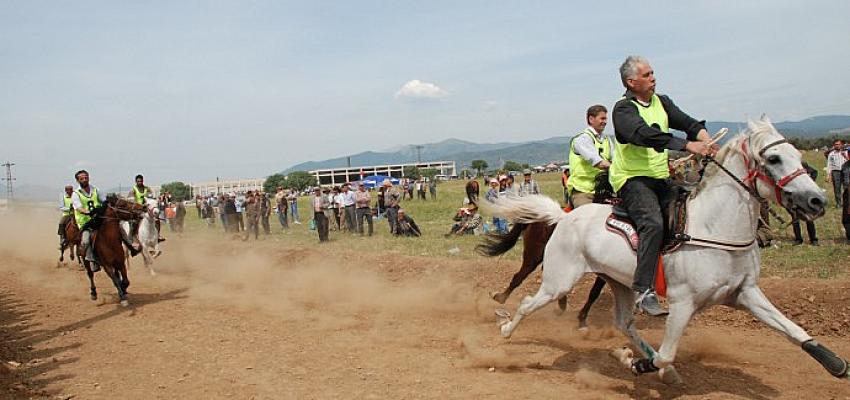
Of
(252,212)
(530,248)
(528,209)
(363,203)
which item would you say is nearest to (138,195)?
(363,203)

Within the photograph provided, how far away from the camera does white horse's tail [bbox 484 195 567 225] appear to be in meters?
6.64

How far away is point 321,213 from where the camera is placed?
20688mm

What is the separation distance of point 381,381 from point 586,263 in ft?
7.78

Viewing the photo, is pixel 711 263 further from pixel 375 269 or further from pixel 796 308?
pixel 375 269

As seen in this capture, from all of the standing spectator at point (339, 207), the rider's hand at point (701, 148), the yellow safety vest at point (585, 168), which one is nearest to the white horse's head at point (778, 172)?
the rider's hand at point (701, 148)

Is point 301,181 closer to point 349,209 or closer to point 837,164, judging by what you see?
point 349,209

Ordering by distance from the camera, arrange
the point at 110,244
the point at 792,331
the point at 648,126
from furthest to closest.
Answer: the point at 110,244 < the point at 648,126 < the point at 792,331

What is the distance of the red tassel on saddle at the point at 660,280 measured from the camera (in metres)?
5.09

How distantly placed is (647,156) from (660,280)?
43.3 inches

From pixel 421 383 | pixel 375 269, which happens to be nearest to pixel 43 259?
pixel 375 269

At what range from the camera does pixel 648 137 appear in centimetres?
478

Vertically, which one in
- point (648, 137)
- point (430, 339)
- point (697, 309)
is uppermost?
point (648, 137)

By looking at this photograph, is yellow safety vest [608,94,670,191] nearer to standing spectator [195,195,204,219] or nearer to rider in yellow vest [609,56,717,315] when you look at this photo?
rider in yellow vest [609,56,717,315]

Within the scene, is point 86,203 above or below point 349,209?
above
